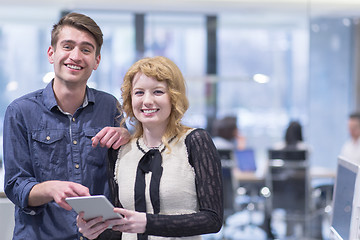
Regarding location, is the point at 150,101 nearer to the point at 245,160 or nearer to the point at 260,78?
the point at 245,160

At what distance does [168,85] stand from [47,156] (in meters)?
0.54

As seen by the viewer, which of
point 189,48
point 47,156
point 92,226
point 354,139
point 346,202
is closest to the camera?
point 92,226

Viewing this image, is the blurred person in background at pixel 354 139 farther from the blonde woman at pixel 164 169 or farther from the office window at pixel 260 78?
the blonde woman at pixel 164 169

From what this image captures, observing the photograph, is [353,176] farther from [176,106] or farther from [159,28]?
[159,28]

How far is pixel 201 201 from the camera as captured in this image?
70.4 inches

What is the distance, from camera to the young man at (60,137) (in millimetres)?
1917

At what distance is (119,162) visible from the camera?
192cm

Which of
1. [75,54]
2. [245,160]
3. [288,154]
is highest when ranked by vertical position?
[75,54]

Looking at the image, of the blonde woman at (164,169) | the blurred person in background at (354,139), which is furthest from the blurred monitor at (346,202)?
the blurred person in background at (354,139)

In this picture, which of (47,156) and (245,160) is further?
(245,160)

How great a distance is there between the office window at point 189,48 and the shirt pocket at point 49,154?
18.3 ft

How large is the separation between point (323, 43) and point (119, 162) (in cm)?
592

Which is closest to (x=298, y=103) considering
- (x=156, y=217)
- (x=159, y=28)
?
(x=159, y=28)

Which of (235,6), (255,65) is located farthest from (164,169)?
(255,65)
